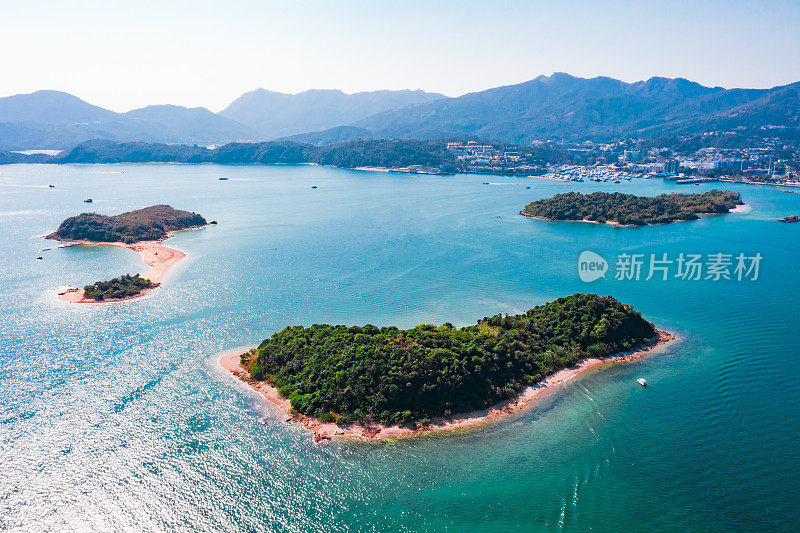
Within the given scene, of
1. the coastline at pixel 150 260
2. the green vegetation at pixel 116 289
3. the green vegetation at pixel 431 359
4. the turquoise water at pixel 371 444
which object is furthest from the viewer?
the coastline at pixel 150 260

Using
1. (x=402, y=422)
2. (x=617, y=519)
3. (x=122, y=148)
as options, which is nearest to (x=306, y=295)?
(x=402, y=422)

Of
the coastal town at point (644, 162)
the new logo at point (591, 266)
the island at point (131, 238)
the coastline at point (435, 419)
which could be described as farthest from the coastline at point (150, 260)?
the coastal town at point (644, 162)

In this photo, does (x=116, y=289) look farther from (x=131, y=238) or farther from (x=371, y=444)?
(x=371, y=444)

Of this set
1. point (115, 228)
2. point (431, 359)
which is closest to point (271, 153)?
point (115, 228)

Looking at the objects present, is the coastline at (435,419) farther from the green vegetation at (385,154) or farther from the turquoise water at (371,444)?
the green vegetation at (385,154)

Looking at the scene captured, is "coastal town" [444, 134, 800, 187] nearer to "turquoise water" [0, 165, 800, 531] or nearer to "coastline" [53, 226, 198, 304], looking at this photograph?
"turquoise water" [0, 165, 800, 531]

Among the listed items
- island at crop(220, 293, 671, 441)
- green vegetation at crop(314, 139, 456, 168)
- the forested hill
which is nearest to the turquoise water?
island at crop(220, 293, 671, 441)
